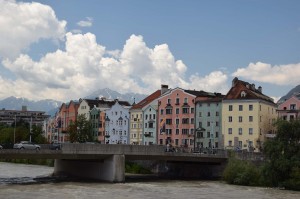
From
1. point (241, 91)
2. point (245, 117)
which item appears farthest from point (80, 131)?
point (245, 117)

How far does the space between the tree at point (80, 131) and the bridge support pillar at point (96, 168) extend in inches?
2182

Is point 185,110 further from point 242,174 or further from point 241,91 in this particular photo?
point 242,174

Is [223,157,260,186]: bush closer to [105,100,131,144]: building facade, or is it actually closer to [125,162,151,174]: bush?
[125,162,151,174]: bush

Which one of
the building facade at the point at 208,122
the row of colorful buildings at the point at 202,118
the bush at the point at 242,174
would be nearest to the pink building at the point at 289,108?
the row of colorful buildings at the point at 202,118

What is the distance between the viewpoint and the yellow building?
121 meters

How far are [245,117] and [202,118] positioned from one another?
40.6ft

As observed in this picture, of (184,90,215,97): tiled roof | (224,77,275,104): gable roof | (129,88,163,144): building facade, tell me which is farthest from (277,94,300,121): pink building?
(129,88,163,144): building facade

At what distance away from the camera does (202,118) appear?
130875 millimetres

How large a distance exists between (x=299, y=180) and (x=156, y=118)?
74.9 metres

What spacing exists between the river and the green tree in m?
2.15

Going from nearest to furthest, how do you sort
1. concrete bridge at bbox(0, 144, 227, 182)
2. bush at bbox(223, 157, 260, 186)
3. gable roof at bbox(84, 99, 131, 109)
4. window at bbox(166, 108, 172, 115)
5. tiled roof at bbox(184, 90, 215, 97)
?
concrete bridge at bbox(0, 144, 227, 182) → bush at bbox(223, 157, 260, 186) → tiled roof at bbox(184, 90, 215, 97) → window at bbox(166, 108, 172, 115) → gable roof at bbox(84, 99, 131, 109)

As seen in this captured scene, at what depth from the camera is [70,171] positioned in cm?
9656

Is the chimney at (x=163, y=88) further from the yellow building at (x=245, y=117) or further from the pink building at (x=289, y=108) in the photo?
the pink building at (x=289, y=108)

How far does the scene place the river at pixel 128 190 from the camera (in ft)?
206
